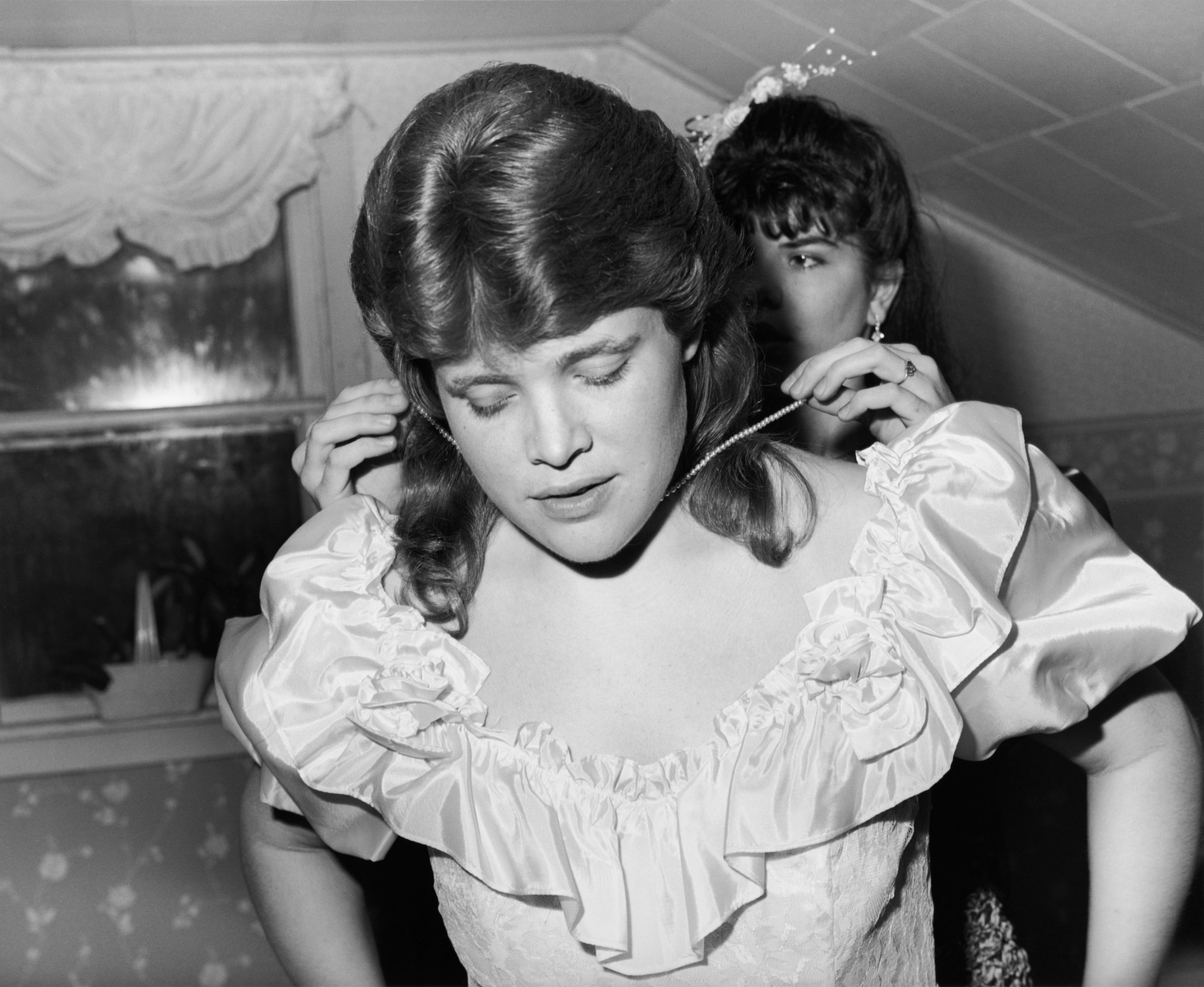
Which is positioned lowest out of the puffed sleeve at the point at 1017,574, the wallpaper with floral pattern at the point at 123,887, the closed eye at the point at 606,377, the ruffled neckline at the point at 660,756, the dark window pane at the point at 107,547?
the wallpaper with floral pattern at the point at 123,887

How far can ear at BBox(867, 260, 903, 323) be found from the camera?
5.63 ft

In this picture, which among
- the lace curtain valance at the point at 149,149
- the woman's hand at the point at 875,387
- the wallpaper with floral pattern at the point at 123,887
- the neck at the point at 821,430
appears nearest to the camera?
the woman's hand at the point at 875,387

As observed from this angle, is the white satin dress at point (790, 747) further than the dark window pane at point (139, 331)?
No

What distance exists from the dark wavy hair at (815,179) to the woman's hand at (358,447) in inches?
25.8

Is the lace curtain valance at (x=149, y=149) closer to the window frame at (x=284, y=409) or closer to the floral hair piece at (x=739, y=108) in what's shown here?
the window frame at (x=284, y=409)

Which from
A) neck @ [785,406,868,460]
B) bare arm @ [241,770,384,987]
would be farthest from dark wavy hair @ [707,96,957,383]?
Result: bare arm @ [241,770,384,987]

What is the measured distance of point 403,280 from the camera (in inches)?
35.6

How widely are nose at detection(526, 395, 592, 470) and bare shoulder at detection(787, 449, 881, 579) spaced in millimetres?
291

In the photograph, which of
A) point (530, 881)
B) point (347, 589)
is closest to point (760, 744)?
point (530, 881)

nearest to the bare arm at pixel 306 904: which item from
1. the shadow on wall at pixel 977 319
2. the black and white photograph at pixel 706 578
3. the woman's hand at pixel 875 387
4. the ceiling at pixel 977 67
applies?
the black and white photograph at pixel 706 578

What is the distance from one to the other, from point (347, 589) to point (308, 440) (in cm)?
17

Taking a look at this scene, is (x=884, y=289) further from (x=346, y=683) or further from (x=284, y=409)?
(x=284, y=409)

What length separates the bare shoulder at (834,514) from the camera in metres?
1.11

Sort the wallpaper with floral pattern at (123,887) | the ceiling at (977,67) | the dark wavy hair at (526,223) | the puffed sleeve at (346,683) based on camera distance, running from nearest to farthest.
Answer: the dark wavy hair at (526,223), the puffed sleeve at (346,683), the ceiling at (977,67), the wallpaper with floral pattern at (123,887)
